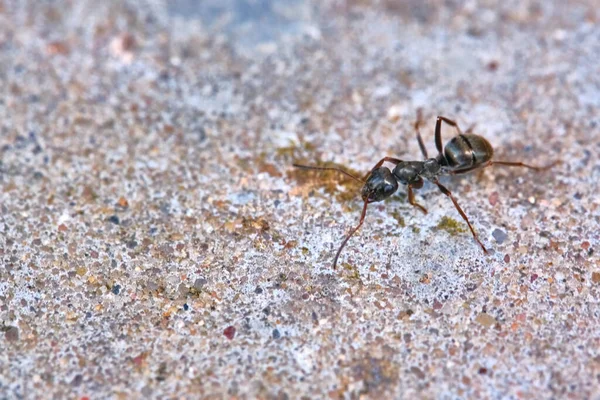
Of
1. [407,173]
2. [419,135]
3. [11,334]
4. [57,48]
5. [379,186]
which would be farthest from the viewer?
[57,48]

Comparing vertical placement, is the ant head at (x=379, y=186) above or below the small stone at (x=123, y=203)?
above

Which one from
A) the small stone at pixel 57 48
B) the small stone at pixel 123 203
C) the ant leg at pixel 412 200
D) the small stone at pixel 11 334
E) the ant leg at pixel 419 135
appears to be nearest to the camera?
the small stone at pixel 11 334

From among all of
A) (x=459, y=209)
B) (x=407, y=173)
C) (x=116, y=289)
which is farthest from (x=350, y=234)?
(x=116, y=289)

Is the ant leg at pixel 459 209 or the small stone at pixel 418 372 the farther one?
the ant leg at pixel 459 209

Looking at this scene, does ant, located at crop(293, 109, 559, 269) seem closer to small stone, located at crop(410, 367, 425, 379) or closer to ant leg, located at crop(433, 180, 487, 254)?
ant leg, located at crop(433, 180, 487, 254)

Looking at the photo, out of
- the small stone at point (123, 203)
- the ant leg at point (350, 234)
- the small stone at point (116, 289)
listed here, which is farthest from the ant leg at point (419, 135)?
the small stone at point (116, 289)

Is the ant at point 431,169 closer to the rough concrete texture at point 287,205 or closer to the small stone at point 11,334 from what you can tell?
the rough concrete texture at point 287,205

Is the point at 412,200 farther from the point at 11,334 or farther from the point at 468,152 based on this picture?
the point at 11,334
